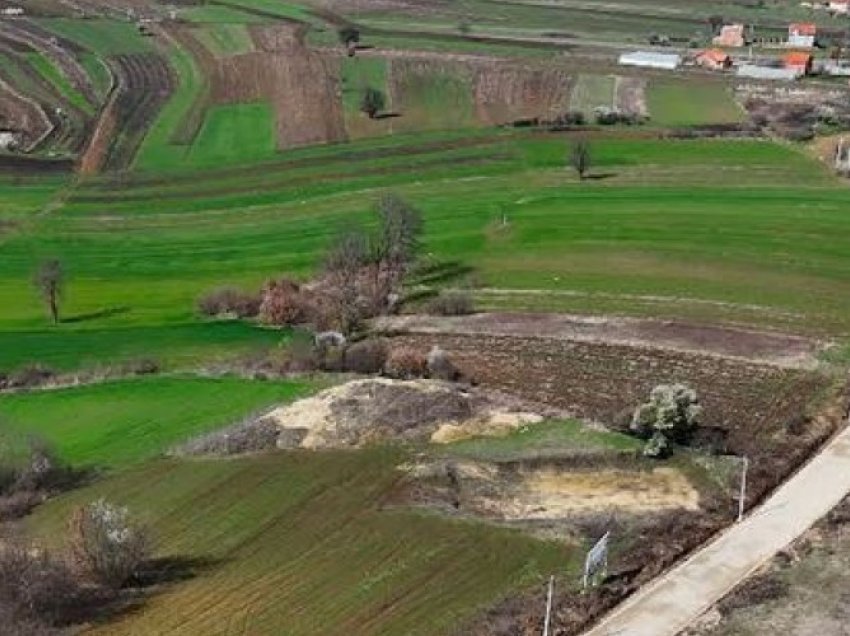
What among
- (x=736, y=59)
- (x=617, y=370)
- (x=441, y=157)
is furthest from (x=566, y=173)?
(x=736, y=59)

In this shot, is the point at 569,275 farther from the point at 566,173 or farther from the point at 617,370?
the point at 566,173

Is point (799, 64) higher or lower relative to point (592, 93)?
higher

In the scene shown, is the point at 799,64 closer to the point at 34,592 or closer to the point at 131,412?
the point at 131,412

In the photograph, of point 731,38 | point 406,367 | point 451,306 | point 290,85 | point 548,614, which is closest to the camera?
point 548,614

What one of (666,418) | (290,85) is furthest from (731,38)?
(666,418)

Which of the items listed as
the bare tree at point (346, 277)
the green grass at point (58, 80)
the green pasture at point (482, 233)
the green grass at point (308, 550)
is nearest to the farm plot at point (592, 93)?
the green pasture at point (482, 233)

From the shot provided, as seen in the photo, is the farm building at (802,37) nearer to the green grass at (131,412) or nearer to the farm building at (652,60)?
the farm building at (652,60)

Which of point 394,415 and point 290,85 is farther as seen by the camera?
point 290,85

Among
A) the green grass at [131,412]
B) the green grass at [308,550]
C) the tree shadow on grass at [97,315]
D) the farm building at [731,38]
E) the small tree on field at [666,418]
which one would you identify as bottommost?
the tree shadow on grass at [97,315]

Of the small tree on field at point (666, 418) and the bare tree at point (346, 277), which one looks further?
the bare tree at point (346, 277)
